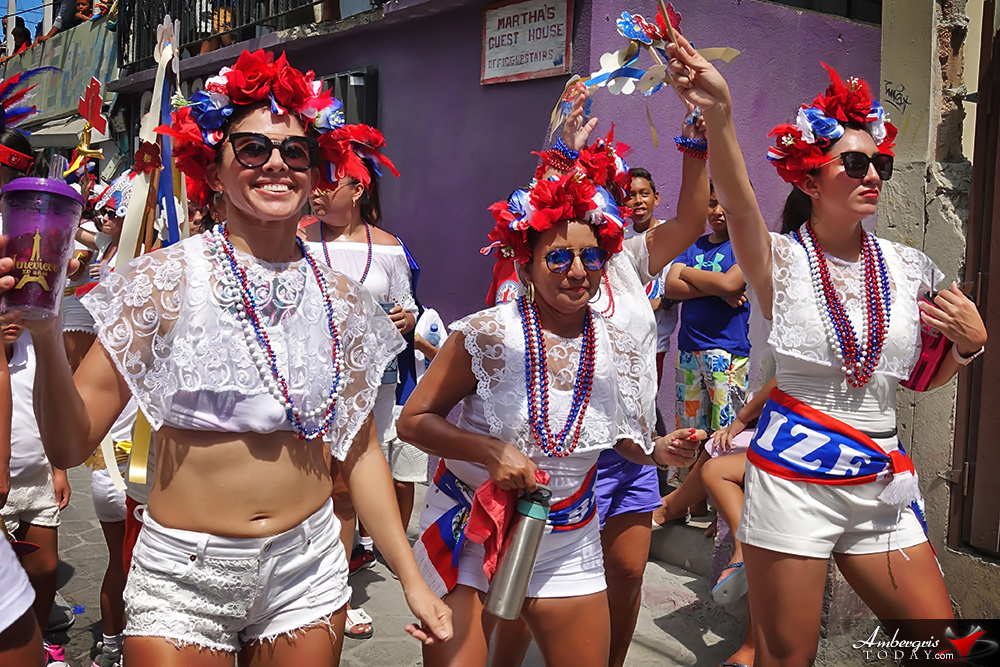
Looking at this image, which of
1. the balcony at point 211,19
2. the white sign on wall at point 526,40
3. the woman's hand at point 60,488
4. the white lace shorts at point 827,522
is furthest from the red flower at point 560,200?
the balcony at point 211,19

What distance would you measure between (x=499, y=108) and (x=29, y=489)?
4.48 metres

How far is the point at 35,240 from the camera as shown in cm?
177

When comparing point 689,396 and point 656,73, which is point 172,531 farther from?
point 689,396

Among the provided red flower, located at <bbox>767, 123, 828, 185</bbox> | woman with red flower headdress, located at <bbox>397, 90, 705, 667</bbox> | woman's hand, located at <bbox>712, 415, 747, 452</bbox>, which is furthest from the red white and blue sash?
red flower, located at <bbox>767, 123, 828, 185</bbox>

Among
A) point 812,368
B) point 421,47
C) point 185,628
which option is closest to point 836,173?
point 812,368

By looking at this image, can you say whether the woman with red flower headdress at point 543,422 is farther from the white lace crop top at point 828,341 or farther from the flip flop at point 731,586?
the flip flop at point 731,586

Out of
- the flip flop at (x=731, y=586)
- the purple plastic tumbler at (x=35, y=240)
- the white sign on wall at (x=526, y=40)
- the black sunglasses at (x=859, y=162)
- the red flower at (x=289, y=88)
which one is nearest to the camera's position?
the purple plastic tumbler at (x=35, y=240)

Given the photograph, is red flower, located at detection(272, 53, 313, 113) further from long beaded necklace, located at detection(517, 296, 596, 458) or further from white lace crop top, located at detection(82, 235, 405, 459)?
long beaded necklace, located at detection(517, 296, 596, 458)

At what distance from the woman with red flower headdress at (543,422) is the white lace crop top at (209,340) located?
1.77 ft

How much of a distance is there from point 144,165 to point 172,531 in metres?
1.26

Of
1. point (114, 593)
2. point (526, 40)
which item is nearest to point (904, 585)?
point (114, 593)

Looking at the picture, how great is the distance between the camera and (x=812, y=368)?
9.96 ft

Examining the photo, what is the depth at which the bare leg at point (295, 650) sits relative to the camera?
88.7 inches

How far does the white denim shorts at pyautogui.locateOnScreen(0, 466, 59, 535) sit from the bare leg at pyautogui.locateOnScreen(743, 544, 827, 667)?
2.96 meters
